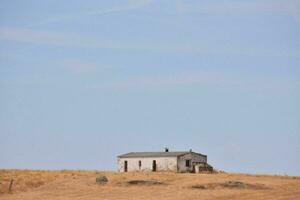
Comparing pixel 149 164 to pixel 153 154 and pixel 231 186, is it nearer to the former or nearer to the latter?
pixel 153 154

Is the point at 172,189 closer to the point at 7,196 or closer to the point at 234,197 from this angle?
the point at 234,197

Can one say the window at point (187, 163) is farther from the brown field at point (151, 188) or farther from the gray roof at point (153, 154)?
the brown field at point (151, 188)

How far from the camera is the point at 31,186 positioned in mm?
52250

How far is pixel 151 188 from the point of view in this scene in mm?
48781

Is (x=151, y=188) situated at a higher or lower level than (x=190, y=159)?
lower

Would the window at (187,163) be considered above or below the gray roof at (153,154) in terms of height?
below

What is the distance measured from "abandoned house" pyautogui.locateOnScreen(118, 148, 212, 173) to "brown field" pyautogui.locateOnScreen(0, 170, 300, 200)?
13422 mm

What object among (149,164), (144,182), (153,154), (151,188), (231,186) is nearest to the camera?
(151,188)

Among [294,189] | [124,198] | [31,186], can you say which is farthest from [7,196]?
[294,189]

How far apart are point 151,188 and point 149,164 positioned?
81.8 feet

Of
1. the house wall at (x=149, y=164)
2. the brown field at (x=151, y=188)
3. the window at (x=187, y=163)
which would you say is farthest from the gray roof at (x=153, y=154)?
the brown field at (x=151, y=188)

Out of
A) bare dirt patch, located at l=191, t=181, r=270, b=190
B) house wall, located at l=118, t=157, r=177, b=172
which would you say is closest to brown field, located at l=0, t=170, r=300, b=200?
bare dirt patch, located at l=191, t=181, r=270, b=190

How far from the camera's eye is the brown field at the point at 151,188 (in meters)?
44.1

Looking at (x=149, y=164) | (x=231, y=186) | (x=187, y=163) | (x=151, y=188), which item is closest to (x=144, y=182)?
(x=151, y=188)
